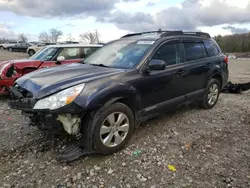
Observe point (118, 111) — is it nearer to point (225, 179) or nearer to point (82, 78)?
point (82, 78)

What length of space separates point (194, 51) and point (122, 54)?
5.62 ft

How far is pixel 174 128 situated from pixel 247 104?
2.84 m

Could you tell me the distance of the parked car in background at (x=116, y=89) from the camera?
277 cm

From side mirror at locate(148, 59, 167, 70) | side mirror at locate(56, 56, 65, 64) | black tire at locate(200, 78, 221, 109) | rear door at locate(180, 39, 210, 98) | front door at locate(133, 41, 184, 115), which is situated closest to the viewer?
side mirror at locate(148, 59, 167, 70)

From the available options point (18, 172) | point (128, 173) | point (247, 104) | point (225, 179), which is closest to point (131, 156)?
point (128, 173)

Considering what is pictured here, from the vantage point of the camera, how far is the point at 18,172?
2.82m

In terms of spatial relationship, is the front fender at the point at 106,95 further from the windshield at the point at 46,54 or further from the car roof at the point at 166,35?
the windshield at the point at 46,54

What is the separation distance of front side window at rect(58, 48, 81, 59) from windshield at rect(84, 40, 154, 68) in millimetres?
2626

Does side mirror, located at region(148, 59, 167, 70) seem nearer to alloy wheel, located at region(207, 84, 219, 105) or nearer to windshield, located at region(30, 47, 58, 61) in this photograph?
alloy wheel, located at region(207, 84, 219, 105)

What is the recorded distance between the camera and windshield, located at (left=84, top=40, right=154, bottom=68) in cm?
357

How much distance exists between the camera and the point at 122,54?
382 cm

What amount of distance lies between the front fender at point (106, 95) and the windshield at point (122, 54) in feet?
1.60

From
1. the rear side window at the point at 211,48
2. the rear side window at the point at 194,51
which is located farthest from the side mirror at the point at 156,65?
the rear side window at the point at 211,48

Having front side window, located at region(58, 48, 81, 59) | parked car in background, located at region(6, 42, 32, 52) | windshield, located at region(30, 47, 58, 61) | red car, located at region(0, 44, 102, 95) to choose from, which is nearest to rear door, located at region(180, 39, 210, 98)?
red car, located at region(0, 44, 102, 95)
